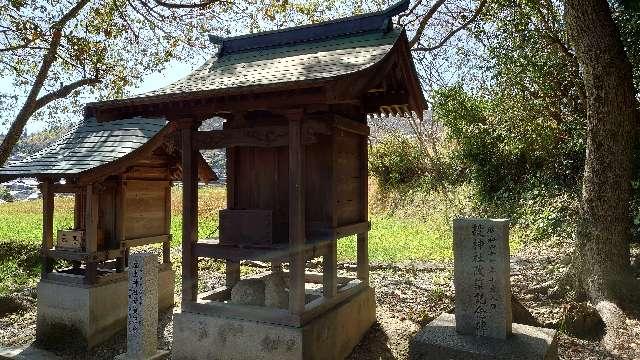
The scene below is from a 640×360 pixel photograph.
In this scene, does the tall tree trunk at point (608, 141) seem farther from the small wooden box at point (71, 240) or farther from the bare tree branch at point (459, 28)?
the small wooden box at point (71, 240)

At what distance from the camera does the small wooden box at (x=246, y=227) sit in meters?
5.87

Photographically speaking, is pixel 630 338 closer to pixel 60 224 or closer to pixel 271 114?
pixel 271 114

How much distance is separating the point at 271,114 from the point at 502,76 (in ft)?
37.9

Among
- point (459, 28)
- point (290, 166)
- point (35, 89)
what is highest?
point (459, 28)

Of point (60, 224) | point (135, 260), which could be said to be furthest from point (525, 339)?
point (60, 224)

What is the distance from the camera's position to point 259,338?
5.72 meters

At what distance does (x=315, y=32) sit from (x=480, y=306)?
5.06 m

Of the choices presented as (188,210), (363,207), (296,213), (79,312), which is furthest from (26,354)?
(363,207)

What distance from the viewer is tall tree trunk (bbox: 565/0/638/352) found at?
740cm

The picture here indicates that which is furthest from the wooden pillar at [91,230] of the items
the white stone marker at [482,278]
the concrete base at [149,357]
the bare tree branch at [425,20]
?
the bare tree branch at [425,20]

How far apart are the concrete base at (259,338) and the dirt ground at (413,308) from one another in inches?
25.8

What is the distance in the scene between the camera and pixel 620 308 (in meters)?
6.96

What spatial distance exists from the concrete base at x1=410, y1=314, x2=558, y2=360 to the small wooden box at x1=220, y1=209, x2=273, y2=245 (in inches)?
93.7

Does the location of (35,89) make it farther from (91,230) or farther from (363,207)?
(363,207)
